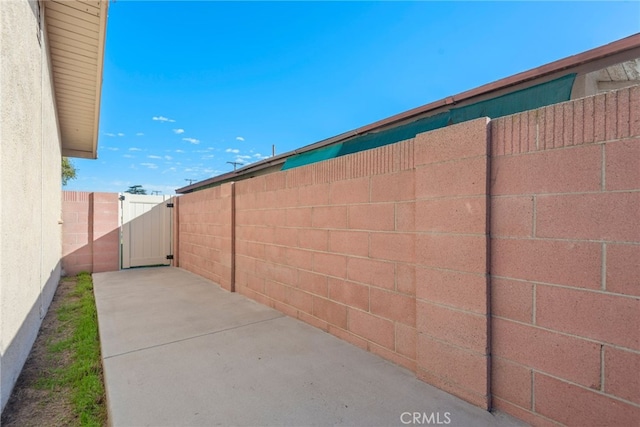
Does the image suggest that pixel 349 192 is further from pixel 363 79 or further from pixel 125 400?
pixel 363 79

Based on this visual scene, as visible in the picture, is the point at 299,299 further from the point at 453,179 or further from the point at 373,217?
the point at 453,179

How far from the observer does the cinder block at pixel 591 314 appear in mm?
1484

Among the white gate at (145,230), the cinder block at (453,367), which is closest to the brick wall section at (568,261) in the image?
the cinder block at (453,367)

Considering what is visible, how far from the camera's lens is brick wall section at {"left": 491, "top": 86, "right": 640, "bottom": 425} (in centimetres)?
150

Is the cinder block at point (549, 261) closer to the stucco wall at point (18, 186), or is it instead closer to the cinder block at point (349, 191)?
the cinder block at point (349, 191)

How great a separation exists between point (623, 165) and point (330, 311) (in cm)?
279

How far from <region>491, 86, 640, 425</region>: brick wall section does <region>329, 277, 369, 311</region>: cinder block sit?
4.13 ft

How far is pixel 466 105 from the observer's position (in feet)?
12.6

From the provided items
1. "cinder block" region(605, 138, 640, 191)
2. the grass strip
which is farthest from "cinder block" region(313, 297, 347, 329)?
"cinder block" region(605, 138, 640, 191)

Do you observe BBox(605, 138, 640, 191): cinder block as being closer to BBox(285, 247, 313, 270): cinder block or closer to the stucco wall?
BBox(285, 247, 313, 270): cinder block

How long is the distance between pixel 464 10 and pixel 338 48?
4175 mm

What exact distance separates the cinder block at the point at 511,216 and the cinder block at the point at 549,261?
0.18ft

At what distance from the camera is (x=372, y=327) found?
293 cm

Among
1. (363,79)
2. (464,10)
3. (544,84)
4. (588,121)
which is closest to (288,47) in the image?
(363,79)
